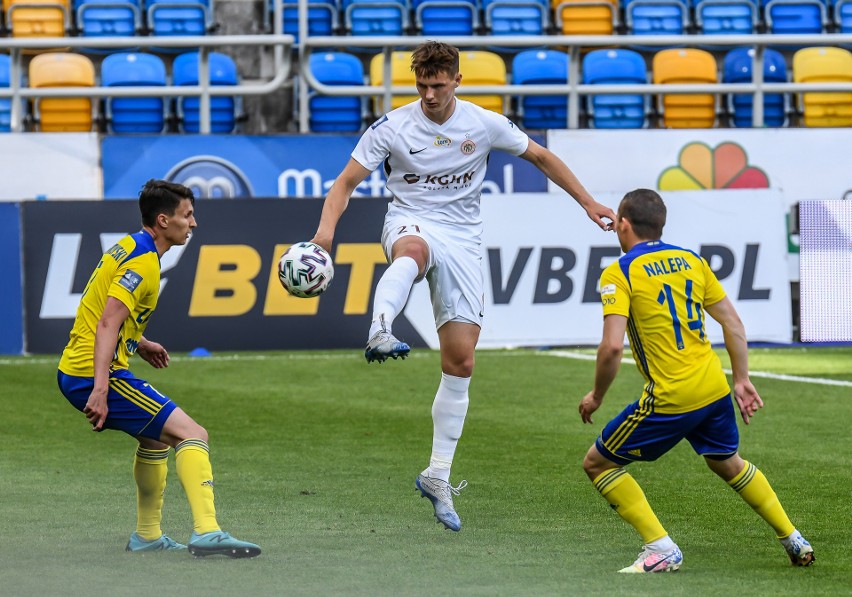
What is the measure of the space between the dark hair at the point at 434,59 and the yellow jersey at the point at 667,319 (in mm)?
1653

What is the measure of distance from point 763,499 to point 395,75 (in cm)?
1264

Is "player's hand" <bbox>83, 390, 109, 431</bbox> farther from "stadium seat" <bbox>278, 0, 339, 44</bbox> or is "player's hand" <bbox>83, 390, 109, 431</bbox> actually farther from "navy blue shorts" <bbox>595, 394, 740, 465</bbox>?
"stadium seat" <bbox>278, 0, 339, 44</bbox>

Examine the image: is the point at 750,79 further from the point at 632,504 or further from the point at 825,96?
the point at 632,504

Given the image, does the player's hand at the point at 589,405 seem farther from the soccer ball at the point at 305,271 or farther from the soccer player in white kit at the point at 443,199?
the soccer ball at the point at 305,271

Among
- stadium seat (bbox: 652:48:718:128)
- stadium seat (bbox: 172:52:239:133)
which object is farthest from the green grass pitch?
stadium seat (bbox: 652:48:718:128)

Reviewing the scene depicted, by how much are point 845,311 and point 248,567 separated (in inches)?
414

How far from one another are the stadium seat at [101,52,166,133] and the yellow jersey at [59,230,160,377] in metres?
11.8

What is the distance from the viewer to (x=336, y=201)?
260 inches

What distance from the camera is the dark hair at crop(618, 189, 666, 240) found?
5.24 m

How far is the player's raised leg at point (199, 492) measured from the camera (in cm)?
547

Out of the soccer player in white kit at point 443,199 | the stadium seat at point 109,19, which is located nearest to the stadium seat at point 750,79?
the stadium seat at point 109,19

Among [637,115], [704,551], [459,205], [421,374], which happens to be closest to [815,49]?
[637,115]

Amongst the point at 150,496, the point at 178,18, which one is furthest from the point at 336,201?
the point at 178,18

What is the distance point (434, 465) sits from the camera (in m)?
6.64
